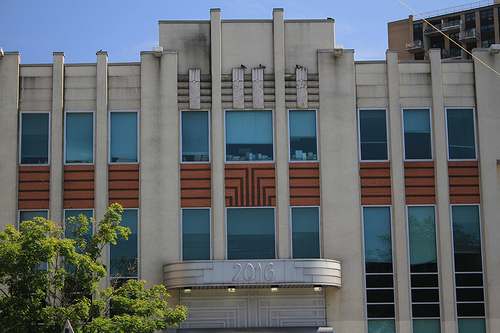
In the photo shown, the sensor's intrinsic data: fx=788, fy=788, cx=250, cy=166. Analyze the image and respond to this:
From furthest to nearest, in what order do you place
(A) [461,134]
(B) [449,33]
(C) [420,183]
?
(B) [449,33], (A) [461,134], (C) [420,183]

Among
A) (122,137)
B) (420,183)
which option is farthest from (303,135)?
(122,137)

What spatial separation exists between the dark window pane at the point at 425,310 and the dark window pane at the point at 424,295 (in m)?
0.21

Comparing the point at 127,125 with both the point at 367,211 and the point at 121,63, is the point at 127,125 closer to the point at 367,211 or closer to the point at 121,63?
the point at 121,63

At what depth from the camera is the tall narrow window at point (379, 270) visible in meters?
33.0

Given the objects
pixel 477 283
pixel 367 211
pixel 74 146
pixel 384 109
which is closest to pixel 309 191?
pixel 367 211

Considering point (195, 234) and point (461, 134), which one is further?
point (461, 134)

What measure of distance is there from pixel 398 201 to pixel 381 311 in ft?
15.5

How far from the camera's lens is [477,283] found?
3325 centimetres

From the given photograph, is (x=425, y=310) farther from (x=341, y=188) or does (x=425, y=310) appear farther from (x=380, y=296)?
(x=341, y=188)

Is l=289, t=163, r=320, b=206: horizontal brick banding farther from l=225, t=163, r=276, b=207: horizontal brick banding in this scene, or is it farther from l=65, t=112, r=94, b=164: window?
l=65, t=112, r=94, b=164: window

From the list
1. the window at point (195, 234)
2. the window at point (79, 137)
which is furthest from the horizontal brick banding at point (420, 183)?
the window at point (79, 137)

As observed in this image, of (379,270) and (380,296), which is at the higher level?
(379,270)

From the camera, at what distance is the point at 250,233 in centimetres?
3356

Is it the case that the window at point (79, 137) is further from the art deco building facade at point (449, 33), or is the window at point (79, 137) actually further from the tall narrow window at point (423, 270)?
the art deco building facade at point (449, 33)
